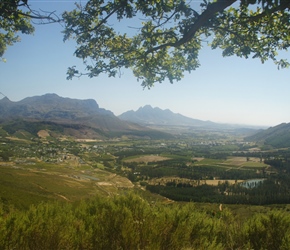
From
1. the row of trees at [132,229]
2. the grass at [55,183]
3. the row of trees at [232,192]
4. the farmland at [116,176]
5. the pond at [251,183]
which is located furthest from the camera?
the pond at [251,183]

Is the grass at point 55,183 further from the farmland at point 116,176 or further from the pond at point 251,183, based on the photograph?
the pond at point 251,183

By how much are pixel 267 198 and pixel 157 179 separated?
5997 centimetres

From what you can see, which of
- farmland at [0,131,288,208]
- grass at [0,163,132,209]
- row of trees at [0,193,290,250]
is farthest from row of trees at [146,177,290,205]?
row of trees at [0,193,290,250]

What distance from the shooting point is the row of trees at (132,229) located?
5883 mm

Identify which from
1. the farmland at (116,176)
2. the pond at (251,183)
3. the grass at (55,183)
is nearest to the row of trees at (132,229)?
the grass at (55,183)

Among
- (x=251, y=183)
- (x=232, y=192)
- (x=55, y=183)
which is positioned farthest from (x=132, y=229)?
(x=251, y=183)

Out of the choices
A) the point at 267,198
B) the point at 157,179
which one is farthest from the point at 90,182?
the point at 267,198

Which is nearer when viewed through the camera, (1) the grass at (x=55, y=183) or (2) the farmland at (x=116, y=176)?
(1) the grass at (x=55, y=183)

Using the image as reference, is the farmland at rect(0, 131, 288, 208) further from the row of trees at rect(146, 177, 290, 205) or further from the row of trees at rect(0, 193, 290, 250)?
the row of trees at rect(0, 193, 290, 250)

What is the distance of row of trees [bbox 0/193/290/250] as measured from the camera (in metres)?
5.88

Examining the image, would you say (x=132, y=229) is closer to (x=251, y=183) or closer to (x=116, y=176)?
(x=116, y=176)

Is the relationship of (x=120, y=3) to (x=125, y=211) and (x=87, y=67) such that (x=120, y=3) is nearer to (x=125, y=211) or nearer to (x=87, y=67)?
(x=87, y=67)

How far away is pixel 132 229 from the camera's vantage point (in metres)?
6.23

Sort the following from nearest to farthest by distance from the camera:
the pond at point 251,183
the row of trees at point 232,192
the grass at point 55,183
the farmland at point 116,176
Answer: the grass at point 55,183, the farmland at point 116,176, the row of trees at point 232,192, the pond at point 251,183
